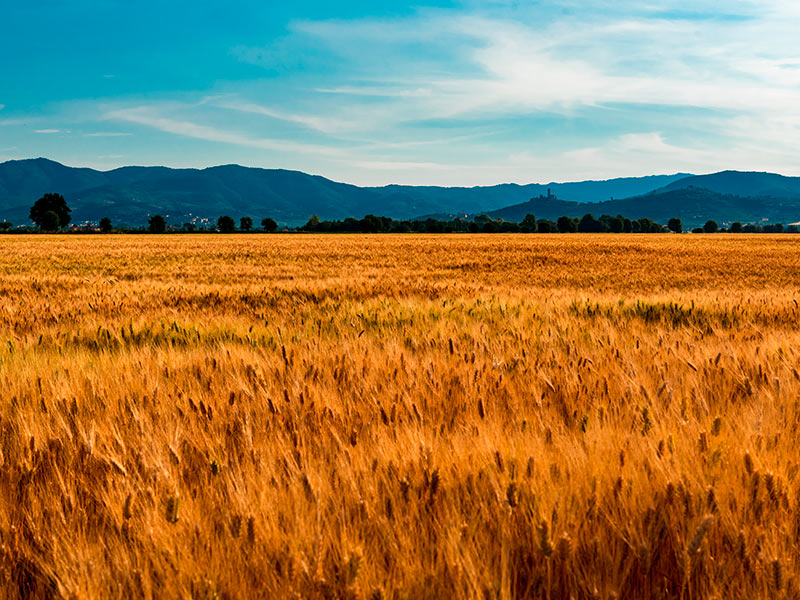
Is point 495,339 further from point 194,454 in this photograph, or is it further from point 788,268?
point 788,268

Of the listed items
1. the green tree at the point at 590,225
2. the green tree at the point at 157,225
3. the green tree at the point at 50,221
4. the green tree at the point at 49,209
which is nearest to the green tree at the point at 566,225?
the green tree at the point at 590,225

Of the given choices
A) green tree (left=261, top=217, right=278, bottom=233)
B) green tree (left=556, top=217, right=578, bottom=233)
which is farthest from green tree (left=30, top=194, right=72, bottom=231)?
green tree (left=556, top=217, right=578, bottom=233)

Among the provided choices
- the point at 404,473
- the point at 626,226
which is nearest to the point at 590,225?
the point at 626,226

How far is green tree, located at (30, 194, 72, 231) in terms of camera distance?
131000 mm

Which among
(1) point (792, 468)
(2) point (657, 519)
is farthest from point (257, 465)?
(1) point (792, 468)

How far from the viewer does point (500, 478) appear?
1.70 metres

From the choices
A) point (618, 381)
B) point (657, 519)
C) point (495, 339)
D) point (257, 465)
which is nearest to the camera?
point (657, 519)

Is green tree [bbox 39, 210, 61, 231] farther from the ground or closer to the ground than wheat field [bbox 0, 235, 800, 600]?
farther from the ground

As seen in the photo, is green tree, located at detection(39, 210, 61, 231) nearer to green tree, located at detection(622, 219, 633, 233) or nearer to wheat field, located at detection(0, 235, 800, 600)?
wheat field, located at detection(0, 235, 800, 600)

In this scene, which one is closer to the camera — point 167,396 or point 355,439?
point 355,439

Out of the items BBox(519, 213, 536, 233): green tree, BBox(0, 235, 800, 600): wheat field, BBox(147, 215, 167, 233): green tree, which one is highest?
BBox(519, 213, 536, 233): green tree

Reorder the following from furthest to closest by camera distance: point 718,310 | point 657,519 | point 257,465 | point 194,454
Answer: point 718,310 < point 194,454 < point 257,465 < point 657,519

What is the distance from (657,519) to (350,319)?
461 cm

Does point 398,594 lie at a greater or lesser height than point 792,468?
lesser
